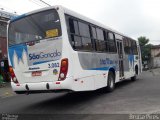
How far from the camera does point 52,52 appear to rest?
28.5 ft

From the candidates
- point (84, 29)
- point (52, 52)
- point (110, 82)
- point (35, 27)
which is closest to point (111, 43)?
point (110, 82)

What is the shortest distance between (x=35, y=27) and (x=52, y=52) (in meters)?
1.17

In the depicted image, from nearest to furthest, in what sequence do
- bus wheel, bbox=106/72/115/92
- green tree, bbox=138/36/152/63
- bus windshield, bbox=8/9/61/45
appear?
bus windshield, bbox=8/9/61/45
bus wheel, bbox=106/72/115/92
green tree, bbox=138/36/152/63

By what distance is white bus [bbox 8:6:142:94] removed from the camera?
8586mm

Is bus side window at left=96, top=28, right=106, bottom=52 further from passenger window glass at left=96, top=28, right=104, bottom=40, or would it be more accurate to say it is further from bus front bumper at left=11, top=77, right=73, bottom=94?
bus front bumper at left=11, top=77, right=73, bottom=94

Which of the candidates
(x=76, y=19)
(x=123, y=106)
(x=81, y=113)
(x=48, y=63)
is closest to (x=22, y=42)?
(x=48, y=63)

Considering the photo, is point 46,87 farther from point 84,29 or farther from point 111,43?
point 111,43

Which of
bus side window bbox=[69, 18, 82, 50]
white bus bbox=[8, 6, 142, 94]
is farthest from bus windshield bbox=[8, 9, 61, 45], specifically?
bus side window bbox=[69, 18, 82, 50]

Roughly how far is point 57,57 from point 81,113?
188 centimetres

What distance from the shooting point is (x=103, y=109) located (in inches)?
342

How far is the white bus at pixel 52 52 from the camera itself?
859 cm

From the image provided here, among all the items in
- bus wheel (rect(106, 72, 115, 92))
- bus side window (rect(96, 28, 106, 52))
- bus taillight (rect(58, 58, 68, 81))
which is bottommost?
bus wheel (rect(106, 72, 115, 92))

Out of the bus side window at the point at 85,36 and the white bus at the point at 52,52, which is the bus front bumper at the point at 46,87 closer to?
the white bus at the point at 52,52

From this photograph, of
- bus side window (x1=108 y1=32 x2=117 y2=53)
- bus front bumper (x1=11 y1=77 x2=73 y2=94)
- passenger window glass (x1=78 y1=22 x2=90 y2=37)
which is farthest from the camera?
bus side window (x1=108 y1=32 x2=117 y2=53)
